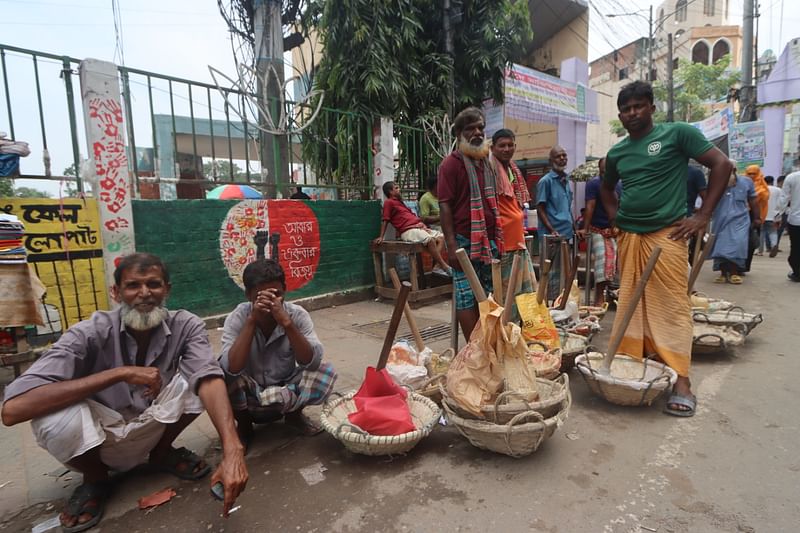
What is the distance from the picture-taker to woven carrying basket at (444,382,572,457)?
1996 millimetres

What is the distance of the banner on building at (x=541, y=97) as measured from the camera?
392 inches

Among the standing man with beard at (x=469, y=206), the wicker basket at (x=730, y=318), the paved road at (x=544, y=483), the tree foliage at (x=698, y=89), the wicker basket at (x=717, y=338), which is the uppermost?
the tree foliage at (x=698, y=89)

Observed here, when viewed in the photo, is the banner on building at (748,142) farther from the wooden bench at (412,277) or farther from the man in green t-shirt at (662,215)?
the man in green t-shirt at (662,215)

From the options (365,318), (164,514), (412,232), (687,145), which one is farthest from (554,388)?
(412,232)

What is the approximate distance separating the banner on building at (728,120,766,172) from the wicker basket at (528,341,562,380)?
14.0 m

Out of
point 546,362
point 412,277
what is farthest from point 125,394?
point 412,277

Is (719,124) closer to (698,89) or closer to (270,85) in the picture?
(698,89)

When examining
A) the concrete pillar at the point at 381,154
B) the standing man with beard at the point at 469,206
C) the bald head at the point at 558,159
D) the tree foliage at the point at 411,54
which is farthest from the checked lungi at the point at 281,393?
the tree foliage at the point at 411,54

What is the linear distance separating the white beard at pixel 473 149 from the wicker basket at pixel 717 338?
2.27m

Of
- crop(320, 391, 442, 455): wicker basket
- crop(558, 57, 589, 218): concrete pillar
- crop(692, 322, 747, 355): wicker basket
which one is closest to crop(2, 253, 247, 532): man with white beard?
crop(320, 391, 442, 455): wicker basket

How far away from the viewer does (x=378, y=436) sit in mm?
2080

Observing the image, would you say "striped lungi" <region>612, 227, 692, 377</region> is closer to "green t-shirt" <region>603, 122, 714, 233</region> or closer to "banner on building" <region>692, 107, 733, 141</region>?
"green t-shirt" <region>603, 122, 714, 233</region>

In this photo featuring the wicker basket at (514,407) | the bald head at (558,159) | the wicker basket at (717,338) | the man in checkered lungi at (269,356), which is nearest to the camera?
the wicker basket at (514,407)

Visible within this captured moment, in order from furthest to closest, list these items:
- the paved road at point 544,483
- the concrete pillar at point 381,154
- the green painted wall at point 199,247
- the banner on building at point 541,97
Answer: the banner on building at point 541,97, the concrete pillar at point 381,154, the green painted wall at point 199,247, the paved road at point 544,483
